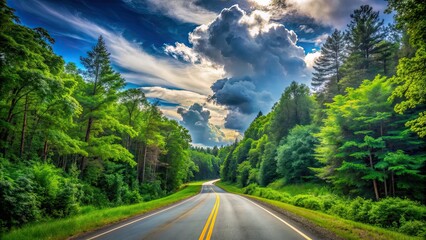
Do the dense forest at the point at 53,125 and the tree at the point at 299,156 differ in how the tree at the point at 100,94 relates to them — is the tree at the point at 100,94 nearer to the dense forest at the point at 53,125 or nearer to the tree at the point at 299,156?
the dense forest at the point at 53,125

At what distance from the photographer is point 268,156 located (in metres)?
50.9

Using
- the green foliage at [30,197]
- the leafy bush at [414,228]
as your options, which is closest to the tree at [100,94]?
the green foliage at [30,197]

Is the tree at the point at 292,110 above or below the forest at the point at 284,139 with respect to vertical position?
above

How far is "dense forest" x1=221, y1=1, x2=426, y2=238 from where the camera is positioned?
40.0 feet

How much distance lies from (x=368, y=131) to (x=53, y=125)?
25.4 m

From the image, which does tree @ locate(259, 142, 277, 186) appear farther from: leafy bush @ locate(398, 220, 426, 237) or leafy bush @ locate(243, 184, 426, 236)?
leafy bush @ locate(398, 220, 426, 237)

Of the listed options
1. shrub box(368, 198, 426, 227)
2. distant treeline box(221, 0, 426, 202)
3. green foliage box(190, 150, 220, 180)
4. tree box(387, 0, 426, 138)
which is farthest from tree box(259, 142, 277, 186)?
green foliage box(190, 150, 220, 180)

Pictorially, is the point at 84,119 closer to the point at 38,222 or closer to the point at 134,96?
the point at 134,96

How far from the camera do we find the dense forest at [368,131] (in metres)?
12.2

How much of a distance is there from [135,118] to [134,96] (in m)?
3.64

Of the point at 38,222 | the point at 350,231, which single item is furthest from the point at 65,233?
the point at 350,231

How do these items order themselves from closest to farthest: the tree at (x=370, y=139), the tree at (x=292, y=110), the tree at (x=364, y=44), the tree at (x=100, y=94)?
the tree at (x=370, y=139) → the tree at (x=100, y=94) → the tree at (x=364, y=44) → the tree at (x=292, y=110)

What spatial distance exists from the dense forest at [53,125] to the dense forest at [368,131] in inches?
666

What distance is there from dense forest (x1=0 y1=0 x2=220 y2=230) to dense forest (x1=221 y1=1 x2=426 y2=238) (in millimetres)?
16907
